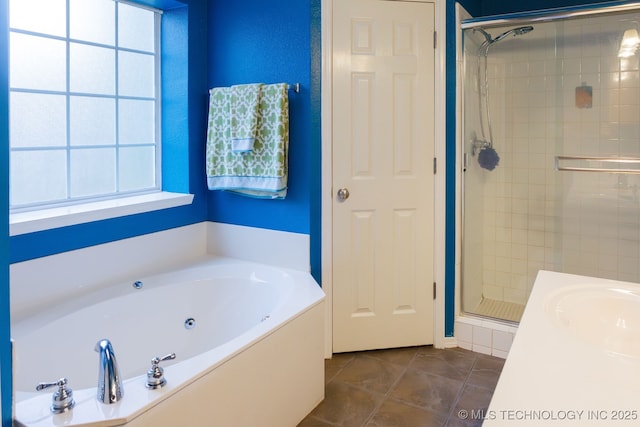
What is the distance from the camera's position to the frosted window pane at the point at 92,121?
2559mm

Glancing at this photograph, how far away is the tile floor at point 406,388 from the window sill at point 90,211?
127 cm

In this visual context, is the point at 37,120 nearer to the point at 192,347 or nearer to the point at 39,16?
the point at 39,16

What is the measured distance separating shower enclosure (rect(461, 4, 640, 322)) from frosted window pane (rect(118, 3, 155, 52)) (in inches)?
72.0


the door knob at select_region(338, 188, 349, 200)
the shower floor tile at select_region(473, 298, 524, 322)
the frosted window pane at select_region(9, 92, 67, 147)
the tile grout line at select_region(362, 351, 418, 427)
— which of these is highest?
the frosted window pane at select_region(9, 92, 67, 147)

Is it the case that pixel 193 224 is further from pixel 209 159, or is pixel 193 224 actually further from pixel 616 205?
pixel 616 205

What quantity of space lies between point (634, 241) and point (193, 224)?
2.76m

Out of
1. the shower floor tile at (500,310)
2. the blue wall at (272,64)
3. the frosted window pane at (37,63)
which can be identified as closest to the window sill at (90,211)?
the blue wall at (272,64)

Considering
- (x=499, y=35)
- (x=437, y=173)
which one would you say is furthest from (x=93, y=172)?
(x=499, y=35)

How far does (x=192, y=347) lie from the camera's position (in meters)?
2.58

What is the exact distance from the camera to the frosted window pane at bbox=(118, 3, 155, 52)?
280cm

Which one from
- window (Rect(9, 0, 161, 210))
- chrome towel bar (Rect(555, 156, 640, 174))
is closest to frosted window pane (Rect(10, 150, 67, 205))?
window (Rect(9, 0, 161, 210))

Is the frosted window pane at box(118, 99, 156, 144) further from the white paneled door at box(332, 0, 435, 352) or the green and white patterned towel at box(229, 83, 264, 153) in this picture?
the white paneled door at box(332, 0, 435, 352)

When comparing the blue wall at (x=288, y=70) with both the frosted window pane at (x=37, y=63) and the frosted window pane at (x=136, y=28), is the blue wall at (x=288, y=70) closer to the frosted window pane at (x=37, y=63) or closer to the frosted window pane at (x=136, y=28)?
the frosted window pane at (x=136, y=28)

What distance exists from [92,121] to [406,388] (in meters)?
2.12
